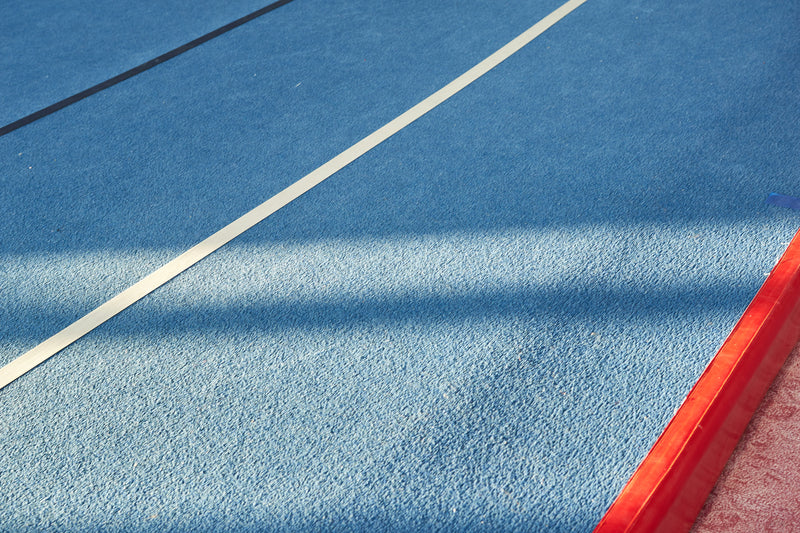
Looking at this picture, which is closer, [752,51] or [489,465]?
[489,465]

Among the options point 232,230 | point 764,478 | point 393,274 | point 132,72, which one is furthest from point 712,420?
point 132,72

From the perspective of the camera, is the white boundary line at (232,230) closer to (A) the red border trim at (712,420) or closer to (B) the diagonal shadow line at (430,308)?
(B) the diagonal shadow line at (430,308)

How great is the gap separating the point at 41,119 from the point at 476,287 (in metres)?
3.13

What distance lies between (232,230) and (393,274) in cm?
86

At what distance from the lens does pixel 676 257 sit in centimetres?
295

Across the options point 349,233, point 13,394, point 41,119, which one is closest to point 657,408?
point 349,233

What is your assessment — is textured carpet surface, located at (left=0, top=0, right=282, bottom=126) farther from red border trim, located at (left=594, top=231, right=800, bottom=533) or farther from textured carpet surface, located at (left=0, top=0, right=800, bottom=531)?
red border trim, located at (left=594, top=231, right=800, bottom=533)

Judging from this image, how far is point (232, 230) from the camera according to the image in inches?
130

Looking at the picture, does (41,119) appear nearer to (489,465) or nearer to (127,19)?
(127,19)

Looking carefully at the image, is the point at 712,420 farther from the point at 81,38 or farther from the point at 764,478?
the point at 81,38

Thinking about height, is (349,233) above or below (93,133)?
below

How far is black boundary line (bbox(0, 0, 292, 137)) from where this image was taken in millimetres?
4324

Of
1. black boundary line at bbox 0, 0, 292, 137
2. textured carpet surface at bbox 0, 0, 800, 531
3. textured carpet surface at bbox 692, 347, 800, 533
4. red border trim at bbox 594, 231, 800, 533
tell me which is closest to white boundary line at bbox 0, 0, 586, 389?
textured carpet surface at bbox 0, 0, 800, 531

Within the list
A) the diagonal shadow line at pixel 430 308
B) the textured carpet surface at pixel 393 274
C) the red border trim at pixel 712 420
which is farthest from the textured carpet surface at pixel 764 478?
the diagonal shadow line at pixel 430 308
